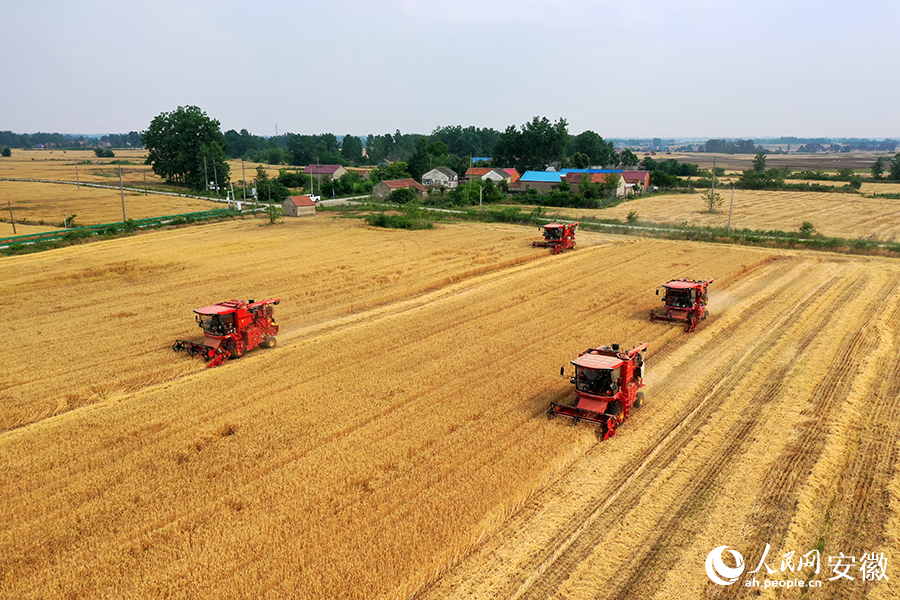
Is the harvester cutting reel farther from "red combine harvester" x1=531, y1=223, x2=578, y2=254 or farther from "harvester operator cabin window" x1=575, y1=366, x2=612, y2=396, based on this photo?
"red combine harvester" x1=531, y1=223, x2=578, y2=254

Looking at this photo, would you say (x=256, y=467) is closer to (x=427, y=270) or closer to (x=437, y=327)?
(x=437, y=327)

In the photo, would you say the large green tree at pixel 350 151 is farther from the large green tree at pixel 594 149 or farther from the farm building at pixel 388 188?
the farm building at pixel 388 188

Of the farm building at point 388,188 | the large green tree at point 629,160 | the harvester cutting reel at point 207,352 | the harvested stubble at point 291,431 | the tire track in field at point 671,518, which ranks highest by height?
the large green tree at point 629,160

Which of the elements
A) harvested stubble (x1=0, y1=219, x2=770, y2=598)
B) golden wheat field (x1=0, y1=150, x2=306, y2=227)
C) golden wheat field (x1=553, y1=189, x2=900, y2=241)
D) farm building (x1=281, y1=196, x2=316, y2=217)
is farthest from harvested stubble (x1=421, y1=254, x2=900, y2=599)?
golden wheat field (x1=0, y1=150, x2=306, y2=227)

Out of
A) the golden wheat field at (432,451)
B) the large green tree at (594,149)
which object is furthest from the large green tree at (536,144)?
the golden wheat field at (432,451)

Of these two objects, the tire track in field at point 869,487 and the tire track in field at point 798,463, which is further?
the tire track in field at point 798,463

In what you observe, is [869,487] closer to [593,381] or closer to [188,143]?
[593,381]
